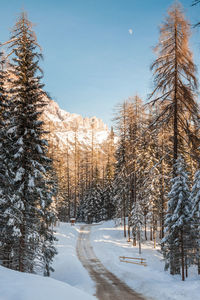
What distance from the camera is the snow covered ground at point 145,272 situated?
39.9 feet

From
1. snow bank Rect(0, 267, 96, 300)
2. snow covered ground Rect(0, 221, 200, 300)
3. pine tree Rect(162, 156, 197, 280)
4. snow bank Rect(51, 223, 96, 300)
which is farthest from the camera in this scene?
snow bank Rect(51, 223, 96, 300)

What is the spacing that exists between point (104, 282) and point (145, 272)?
375 cm

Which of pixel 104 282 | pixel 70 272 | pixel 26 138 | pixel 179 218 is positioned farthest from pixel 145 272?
pixel 26 138

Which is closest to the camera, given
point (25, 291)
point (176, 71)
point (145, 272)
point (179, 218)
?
point (25, 291)

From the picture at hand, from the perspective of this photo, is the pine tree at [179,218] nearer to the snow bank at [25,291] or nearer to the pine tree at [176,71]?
the pine tree at [176,71]

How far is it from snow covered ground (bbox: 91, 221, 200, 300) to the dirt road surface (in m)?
0.57

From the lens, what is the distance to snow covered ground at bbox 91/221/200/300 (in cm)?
1216

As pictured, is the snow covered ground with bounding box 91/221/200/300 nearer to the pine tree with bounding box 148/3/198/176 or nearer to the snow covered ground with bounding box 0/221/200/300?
the snow covered ground with bounding box 0/221/200/300

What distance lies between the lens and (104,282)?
16375 millimetres

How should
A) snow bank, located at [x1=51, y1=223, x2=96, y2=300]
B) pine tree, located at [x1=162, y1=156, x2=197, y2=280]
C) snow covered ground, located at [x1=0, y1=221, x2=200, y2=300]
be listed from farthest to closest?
snow bank, located at [x1=51, y1=223, x2=96, y2=300] < pine tree, located at [x1=162, y1=156, x2=197, y2=280] < snow covered ground, located at [x1=0, y1=221, x2=200, y2=300]

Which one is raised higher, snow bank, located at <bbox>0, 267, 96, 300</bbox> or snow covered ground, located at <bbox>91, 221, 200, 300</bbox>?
snow bank, located at <bbox>0, 267, 96, 300</bbox>

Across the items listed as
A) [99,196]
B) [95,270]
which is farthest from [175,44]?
[99,196]

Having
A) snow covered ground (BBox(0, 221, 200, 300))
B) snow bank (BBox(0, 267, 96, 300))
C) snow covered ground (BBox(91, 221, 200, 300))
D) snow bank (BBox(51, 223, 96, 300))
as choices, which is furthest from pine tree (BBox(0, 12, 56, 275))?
snow covered ground (BBox(91, 221, 200, 300))

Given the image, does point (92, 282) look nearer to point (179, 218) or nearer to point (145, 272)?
point (145, 272)
